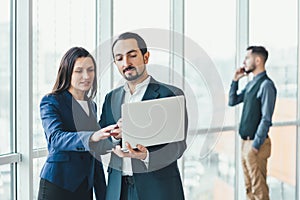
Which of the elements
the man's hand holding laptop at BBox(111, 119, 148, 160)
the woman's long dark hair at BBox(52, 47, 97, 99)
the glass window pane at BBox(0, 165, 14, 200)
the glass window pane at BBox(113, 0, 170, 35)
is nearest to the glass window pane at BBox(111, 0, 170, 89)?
the glass window pane at BBox(113, 0, 170, 35)

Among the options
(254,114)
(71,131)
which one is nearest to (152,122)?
(71,131)

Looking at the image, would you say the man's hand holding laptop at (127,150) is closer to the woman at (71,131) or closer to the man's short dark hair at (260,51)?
the woman at (71,131)

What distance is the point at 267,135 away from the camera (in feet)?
13.6

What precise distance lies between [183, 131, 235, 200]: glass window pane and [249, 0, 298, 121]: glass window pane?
0.55 meters

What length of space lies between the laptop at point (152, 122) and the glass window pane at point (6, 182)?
67 centimetres

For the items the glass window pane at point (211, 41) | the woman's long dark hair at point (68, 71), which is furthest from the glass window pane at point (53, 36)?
the glass window pane at point (211, 41)

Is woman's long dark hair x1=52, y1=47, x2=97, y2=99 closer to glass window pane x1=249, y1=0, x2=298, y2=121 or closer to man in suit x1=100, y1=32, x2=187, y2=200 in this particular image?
man in suit x1=100, y1=32, x2=187, y2=200

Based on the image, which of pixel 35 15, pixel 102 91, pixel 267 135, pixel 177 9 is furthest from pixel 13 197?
pixel 267 135

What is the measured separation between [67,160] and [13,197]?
0.41m

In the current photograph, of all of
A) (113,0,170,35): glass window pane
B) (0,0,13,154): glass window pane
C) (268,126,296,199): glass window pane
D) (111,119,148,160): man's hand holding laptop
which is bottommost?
(268,126,296,199): glass window pane

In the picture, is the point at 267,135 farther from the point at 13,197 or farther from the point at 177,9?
the point at 13,197

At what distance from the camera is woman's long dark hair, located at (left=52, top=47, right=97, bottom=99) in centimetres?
303

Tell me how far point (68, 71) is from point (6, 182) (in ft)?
2.38

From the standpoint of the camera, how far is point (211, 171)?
397 centimetres
